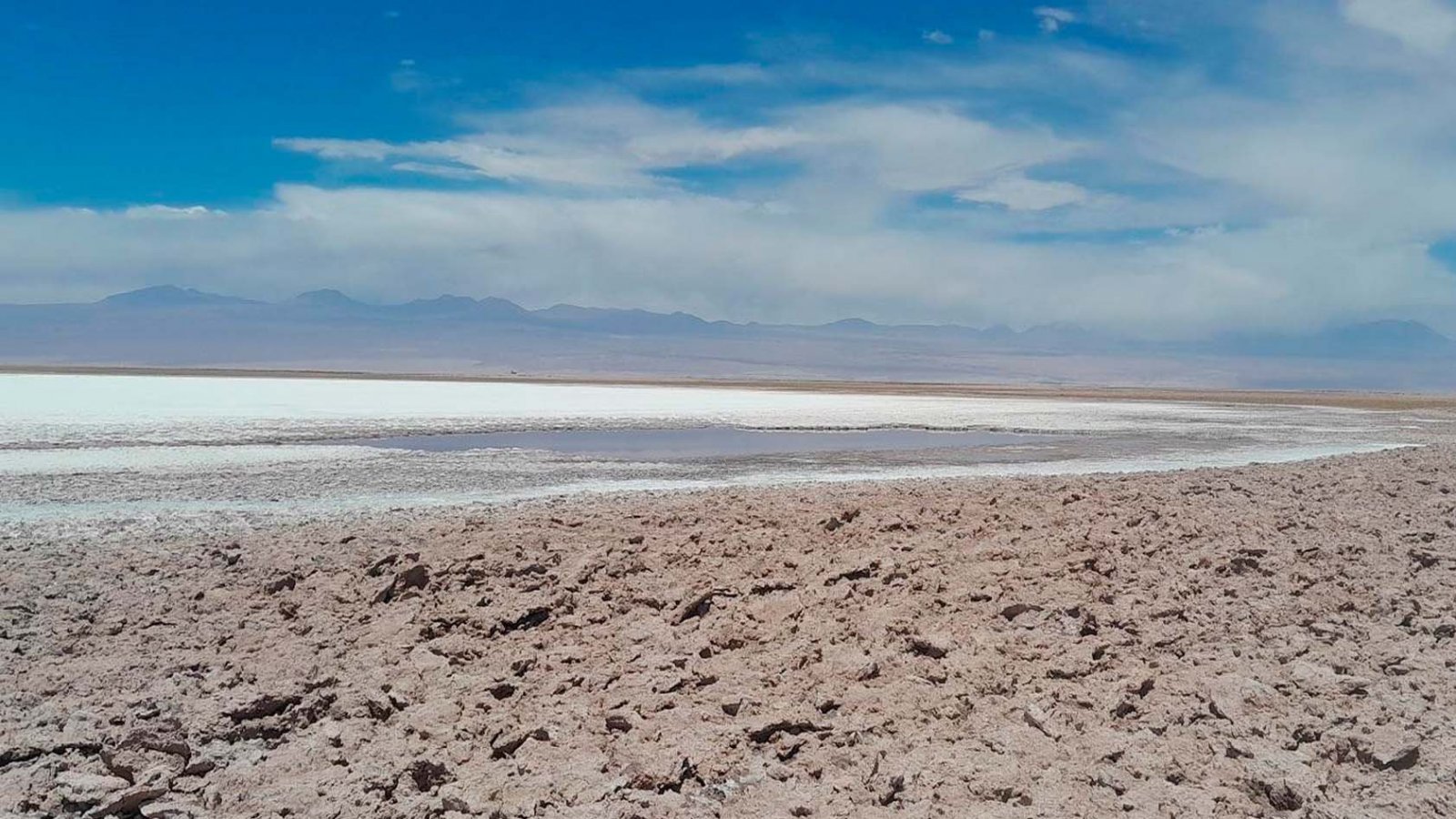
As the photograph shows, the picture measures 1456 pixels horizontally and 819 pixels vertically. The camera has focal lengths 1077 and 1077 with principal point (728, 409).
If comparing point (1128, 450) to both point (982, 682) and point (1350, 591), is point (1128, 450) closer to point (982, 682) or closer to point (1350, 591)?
point (1350, 591)

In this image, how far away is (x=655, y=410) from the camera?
40.6m

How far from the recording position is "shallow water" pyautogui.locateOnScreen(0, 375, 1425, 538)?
559 inches

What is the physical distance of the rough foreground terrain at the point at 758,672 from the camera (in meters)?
4.66

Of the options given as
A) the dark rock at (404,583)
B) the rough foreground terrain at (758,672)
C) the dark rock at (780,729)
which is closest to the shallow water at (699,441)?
the rough foreground terrain at (758,672)

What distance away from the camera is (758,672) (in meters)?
5.87

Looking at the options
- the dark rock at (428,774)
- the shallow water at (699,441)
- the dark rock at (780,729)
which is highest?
the shallow water at (699,441)

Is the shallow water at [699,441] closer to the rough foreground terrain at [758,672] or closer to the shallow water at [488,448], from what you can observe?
the shallow water at [488,448]

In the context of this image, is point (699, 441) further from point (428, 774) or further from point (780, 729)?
point (428, 774)

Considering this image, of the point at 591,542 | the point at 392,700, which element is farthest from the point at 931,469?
the point at 392,700

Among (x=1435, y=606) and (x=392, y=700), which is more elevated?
(x=1435, y=606)

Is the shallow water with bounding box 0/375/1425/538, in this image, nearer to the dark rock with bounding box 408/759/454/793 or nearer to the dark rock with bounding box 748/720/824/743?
the dark rock with bounding box 408/759/454/793

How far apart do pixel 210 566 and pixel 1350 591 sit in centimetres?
827

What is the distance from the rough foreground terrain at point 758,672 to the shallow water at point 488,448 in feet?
17.3

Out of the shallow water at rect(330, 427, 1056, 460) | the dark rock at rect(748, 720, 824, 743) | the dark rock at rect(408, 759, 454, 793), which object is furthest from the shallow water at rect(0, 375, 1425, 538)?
the dark rock at rect(748, 720, 824, 743)
